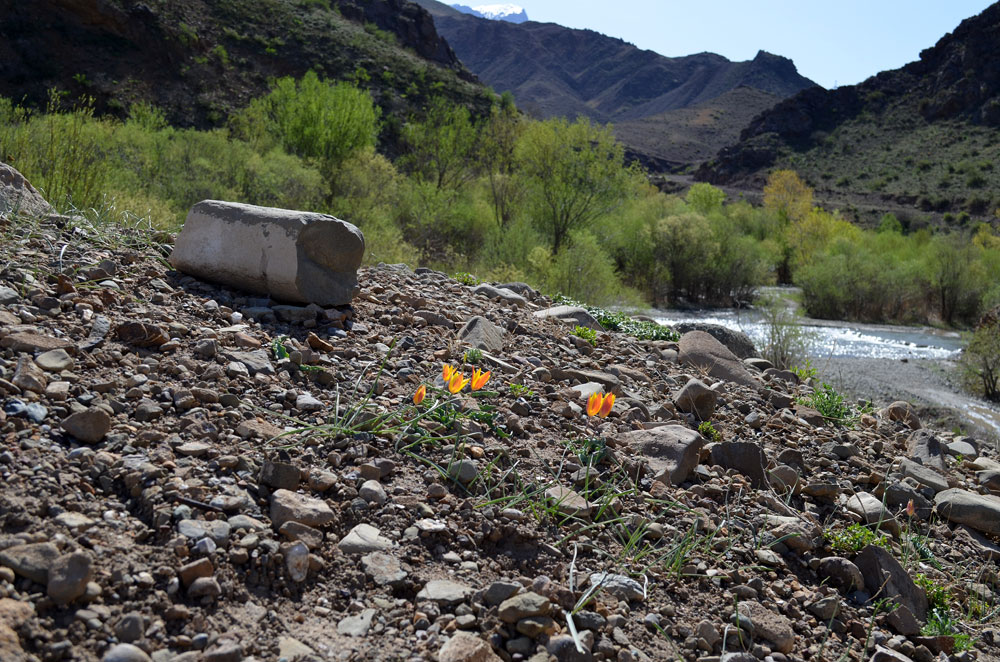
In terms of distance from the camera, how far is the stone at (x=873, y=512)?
370 cm

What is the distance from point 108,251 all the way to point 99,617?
3.12m

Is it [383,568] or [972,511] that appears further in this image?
[972,511]

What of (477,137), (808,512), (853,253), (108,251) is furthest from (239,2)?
(808,512)

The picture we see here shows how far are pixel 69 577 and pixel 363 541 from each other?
0.92 meters

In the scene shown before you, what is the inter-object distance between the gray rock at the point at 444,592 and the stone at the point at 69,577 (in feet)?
3.23

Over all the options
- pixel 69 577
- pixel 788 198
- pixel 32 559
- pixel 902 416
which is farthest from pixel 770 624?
pixel 788 198

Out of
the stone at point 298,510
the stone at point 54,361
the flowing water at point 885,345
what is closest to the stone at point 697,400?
the stone at point 298,510

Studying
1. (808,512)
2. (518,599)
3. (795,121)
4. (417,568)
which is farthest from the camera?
(795,121)

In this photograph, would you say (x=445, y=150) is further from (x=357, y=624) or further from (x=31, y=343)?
(x=357, y=624)

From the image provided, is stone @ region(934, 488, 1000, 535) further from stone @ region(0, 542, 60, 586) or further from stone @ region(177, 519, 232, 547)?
stone @ region(0, 542, 60, 586)

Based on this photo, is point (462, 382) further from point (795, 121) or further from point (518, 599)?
point (795, 121)

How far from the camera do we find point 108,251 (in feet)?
14.0

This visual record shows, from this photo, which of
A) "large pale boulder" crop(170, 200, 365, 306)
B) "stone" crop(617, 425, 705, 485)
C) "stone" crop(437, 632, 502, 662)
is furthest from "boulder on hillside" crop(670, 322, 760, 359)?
"stone" crop(437, 632, 502, 662)

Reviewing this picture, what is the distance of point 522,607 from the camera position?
87.2 inches
